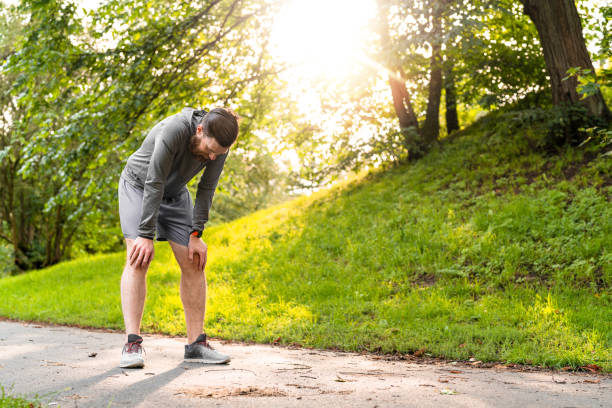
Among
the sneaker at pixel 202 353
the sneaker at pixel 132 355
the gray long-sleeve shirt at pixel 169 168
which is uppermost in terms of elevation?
the gray long-sleeve shirt at pixel 169 168

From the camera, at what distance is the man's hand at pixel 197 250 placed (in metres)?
3.98

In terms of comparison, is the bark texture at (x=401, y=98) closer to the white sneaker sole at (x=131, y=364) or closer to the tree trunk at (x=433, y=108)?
the tree trunk at (x=433, y=108)

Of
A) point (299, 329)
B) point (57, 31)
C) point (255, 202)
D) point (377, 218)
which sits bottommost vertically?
point (299, 329)

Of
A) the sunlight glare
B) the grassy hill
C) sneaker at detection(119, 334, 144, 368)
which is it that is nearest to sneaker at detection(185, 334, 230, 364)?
sneaker at detection(119, 334, 144, 368)

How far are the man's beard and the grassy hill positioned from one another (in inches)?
97.2

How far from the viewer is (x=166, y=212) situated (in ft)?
13.2

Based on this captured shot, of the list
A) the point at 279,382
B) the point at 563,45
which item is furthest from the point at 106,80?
the point at 563,45

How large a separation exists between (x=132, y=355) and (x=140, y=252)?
77cm

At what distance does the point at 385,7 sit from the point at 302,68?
15.2 feet

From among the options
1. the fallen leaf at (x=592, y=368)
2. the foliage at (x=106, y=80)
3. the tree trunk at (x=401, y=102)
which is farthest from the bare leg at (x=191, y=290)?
the tree trunk at (x=401, y=102)

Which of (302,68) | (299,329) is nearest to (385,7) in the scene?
(302,68)

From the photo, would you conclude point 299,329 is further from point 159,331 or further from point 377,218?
point 377,218

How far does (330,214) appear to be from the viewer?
11.3m

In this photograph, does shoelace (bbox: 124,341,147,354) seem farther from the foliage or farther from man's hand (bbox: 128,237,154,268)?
the foliage
